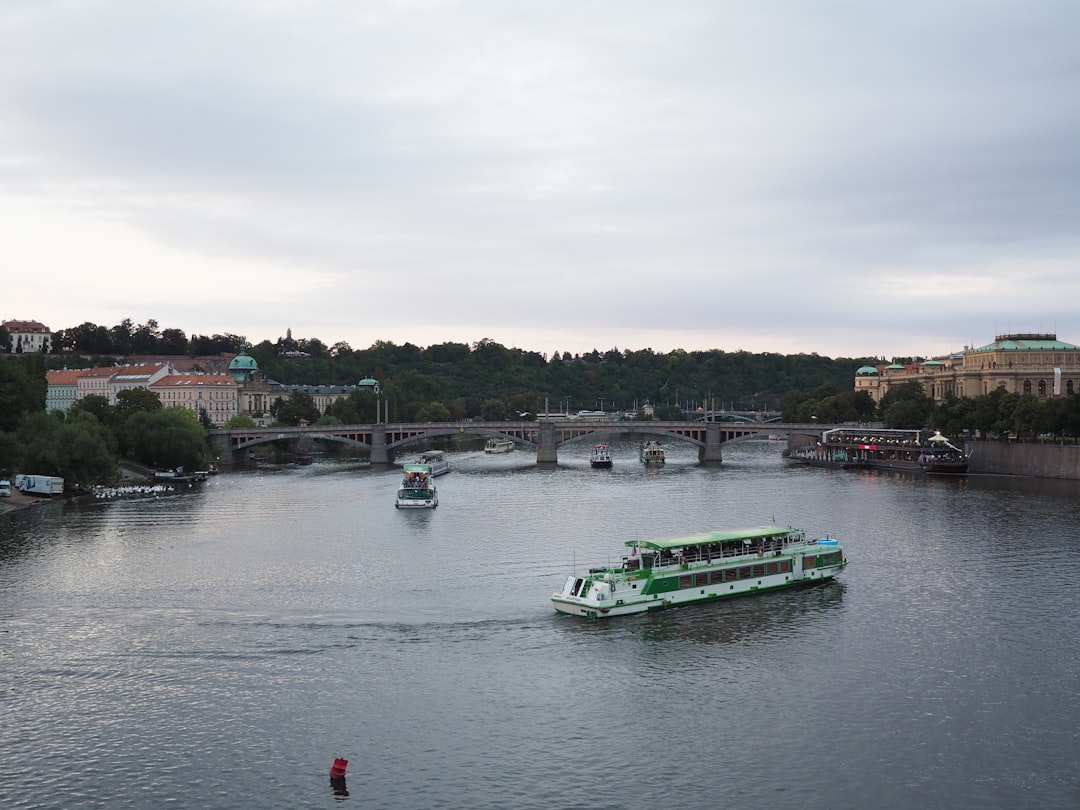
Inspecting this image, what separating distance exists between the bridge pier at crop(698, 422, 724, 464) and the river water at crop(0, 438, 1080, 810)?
7871 centimetres

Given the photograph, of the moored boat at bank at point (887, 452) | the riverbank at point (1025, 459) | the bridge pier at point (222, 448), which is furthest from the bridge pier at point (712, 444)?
the bridge pier at point (222, 448)

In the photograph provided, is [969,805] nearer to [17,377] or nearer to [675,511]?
[675,511]

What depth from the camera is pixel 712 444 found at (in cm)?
15875

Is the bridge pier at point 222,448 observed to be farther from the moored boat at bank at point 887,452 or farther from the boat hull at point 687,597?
the boat hull at point 687,597

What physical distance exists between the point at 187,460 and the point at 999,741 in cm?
10405

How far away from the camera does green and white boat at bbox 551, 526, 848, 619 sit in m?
53.8

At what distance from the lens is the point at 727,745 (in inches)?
1476

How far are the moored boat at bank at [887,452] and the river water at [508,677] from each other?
5818cm

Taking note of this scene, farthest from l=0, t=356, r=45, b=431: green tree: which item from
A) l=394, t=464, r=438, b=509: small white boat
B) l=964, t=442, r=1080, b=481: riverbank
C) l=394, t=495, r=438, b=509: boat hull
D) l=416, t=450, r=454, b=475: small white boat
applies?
l=964, t=442, r=1080, b=481: riverbank

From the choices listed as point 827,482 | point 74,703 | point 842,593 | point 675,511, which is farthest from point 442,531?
point 827,482

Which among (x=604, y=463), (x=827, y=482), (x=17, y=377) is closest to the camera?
(x=17, y=377)

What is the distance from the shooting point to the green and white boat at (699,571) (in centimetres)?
5381

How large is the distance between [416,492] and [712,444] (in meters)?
70.4

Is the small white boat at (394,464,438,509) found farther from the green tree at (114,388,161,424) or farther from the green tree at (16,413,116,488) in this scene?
the green tree at (114,388,161,424)
